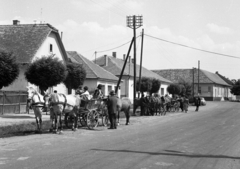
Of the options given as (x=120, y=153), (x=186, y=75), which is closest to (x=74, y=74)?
(x=120, y=153)

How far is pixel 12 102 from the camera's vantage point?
23.4 metres

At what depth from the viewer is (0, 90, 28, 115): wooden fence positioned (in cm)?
2230

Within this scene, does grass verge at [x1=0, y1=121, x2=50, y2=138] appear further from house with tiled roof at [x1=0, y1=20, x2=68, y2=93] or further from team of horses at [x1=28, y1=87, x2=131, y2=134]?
house with tiled roof at [x1=0, y1=20, x2=68, y2=93]

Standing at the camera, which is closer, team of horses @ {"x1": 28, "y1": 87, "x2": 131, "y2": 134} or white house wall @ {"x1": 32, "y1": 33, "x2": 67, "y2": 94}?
team of horses @ {"x1": 28, "y1": 87, "x2": 131, "y2": 134}

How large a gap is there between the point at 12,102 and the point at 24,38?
8.91m

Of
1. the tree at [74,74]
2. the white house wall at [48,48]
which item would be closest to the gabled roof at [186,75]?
the white house wall at [48,48]

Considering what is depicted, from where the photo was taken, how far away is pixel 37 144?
993cm

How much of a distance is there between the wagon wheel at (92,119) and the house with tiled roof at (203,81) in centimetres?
7478

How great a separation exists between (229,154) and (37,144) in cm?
560

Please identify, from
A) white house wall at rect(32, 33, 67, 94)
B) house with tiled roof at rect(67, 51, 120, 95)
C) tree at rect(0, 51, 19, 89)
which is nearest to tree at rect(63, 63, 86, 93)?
white house wall at rect(32, 33, 67, 94)

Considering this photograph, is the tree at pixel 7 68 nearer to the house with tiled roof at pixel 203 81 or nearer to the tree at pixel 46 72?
the tree at pixel 46 72

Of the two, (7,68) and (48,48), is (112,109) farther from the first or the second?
(48,48)

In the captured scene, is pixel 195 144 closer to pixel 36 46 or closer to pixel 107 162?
pixel 107 162

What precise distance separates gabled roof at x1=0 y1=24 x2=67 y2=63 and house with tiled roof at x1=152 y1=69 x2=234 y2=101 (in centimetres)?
6288
